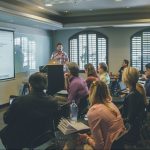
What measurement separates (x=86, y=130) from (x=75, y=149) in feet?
0.69

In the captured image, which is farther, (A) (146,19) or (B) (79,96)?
(A) (146,19)

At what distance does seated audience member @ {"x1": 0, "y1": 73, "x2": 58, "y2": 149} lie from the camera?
8.60 ft

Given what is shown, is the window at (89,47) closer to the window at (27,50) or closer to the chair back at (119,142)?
the window at (27,50)

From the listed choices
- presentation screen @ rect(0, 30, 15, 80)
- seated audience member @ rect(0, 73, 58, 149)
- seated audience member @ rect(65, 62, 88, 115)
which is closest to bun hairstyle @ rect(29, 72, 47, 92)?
seated audience member @ rect(0, 73, 58, 149)

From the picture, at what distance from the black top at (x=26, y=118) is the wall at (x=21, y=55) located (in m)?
4.86

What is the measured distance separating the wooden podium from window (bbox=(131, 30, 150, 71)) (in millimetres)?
5432

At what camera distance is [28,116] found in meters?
2.64

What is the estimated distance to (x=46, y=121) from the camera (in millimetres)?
2746

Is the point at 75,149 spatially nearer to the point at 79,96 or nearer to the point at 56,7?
the point at 79,96


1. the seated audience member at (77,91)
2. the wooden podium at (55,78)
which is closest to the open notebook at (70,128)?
the seated audience member at (77,91)

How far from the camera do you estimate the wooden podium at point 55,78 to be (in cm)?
469

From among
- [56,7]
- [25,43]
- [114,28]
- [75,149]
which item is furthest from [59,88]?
[114,28]

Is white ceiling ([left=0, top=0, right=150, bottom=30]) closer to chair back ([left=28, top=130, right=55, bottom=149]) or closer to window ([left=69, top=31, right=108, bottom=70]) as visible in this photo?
window ([left=69, top=31, right=108, bottom=70])

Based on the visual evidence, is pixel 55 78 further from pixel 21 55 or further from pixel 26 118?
Answer: pixel 21 55
